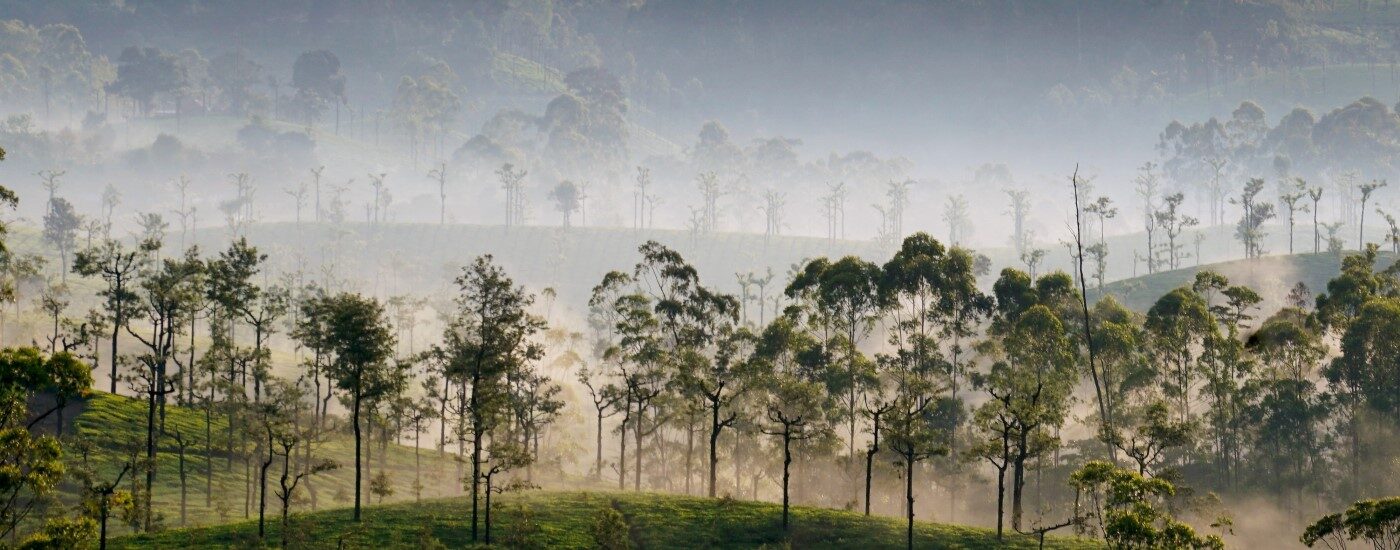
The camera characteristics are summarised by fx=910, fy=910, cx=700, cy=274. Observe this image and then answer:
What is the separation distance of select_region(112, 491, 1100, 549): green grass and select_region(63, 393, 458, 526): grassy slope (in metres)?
8.00

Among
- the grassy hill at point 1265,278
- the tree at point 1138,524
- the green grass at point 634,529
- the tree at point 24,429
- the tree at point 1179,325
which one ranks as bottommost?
the green grass at point 634,529

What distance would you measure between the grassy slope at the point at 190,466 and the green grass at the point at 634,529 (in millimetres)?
8003

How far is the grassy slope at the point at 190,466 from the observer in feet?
216

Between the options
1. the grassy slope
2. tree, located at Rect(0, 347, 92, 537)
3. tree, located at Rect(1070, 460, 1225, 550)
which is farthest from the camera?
the grassy slope

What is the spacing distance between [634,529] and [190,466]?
3829 cm

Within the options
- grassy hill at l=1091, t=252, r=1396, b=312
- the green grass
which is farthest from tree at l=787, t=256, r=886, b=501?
grassy hill at l=1091, t=252, r=1396, b=312

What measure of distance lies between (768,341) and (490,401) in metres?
32.2

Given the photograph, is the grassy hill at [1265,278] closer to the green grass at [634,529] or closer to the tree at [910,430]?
the tree at [910,430]

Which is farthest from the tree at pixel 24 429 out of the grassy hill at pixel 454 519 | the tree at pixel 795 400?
the tree at pixel 795 400

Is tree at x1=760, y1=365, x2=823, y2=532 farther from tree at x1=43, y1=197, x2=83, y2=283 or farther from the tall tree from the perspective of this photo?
tree at x1=43, y1=197, x2=83, y2=283

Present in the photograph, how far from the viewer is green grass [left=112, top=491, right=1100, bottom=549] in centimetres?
5291

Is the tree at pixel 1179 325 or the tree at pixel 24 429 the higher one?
the tree at pixel 1179 325

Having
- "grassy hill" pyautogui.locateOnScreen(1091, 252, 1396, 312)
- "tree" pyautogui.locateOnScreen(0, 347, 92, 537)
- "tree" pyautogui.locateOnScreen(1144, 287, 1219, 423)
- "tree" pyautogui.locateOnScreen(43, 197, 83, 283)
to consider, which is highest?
"tree" pyautogui.locateOnScreen(43, 197, 83, 283)

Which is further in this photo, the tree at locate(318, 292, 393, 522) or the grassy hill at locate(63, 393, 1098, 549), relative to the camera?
the tree at locate(318, 292, 393, 522)
